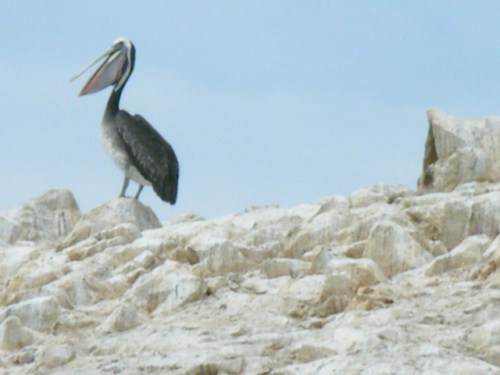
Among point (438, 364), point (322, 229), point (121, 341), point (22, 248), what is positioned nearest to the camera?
point (438, 364)

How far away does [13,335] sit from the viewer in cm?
1620

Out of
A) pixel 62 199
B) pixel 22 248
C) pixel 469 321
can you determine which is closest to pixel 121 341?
pixel 469 321

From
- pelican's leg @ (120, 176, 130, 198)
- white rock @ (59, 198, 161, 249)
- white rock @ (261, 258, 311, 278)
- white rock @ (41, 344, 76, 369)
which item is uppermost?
pelican's leg @ (120, 176, 130, 198)

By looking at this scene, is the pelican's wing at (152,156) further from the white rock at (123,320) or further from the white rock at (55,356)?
the white rock at (55,356)

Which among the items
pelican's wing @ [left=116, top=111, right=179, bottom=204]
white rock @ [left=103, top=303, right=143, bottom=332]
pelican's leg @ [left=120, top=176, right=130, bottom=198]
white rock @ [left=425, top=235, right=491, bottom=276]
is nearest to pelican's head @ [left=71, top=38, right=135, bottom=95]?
pelican's wing @ [left=116, top=111, right=179, bottom=204]

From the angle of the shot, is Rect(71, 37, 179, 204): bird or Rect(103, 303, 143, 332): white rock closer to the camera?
Rect(103, 303, 143, 332): white rock

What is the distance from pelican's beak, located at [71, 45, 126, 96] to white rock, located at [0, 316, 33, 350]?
11087 mm

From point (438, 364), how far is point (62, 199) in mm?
11899

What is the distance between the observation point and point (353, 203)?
2066 cm

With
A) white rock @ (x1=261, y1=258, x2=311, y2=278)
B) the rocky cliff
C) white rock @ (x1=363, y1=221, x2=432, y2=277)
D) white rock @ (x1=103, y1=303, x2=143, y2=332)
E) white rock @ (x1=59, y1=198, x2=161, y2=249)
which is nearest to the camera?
the rocky cliff

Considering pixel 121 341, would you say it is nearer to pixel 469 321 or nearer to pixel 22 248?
pixel 469 321

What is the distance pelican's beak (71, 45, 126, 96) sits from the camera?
26.9m

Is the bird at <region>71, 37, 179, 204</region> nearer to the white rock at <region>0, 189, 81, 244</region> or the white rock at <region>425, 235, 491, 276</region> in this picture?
the white rock at <region>0, 189, 81, 244</region>

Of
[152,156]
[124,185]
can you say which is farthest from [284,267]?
[152,156]
